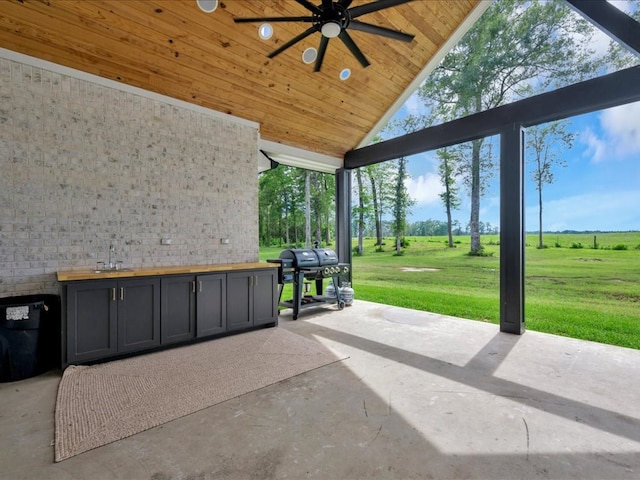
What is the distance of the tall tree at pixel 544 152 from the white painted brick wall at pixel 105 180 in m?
4.85

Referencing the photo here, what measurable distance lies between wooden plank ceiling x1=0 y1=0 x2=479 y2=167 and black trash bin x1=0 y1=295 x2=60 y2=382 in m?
2.61

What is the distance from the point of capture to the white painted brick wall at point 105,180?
3.12 m

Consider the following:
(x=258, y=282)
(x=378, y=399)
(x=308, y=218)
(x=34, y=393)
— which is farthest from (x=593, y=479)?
(x=308, y=218)

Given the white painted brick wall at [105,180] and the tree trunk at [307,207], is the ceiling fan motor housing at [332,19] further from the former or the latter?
the tree trunk at [307,207]

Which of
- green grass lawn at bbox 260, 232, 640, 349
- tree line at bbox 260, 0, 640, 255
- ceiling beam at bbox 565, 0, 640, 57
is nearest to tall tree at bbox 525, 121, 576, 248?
tree line at bbox 260, 0, 640, 255

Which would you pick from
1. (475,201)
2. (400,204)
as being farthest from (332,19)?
(400,204)

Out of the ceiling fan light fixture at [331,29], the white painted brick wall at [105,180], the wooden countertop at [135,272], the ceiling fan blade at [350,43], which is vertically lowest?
the wooden countertop at [135,272]

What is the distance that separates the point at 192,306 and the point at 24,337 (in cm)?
150

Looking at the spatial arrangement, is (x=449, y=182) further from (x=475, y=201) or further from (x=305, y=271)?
(x=305, y=271)

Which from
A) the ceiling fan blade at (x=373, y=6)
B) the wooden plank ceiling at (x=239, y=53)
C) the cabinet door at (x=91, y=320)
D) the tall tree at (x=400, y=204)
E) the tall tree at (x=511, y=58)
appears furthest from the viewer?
the tall tree at (x=400, y=204)

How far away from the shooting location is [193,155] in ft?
14.3

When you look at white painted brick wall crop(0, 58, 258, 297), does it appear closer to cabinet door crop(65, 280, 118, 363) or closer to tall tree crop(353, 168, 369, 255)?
cabinet door crop(65, 280, 118, 363)

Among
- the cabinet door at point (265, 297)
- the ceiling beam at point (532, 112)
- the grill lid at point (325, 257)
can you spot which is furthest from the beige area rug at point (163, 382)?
the ceiling beam at point (532, 112)

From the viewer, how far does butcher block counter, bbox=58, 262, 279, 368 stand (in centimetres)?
299
